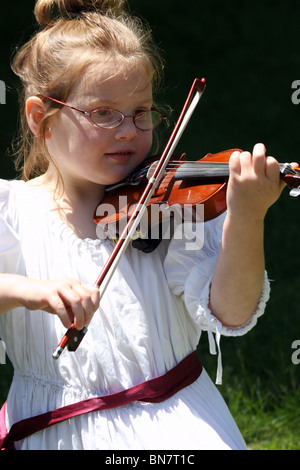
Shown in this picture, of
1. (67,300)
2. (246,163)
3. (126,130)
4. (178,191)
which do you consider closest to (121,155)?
(126,130)

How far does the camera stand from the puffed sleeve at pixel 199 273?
182 centimetres

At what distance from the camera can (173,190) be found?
187 centimetres

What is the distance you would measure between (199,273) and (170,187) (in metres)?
0.22

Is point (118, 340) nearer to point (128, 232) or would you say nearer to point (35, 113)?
point (128, 232)

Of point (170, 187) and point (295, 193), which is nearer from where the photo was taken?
point (295, 193)

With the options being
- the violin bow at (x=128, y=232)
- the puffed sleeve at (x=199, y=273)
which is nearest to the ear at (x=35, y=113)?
the violin bow at (x=128, y=232)

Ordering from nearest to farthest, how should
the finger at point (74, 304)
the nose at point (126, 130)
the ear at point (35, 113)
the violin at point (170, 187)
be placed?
the finger at point (74, 304)
the violin at point (170, 187)
the nose at point (126, 130)
the ear at point (35, 113)
